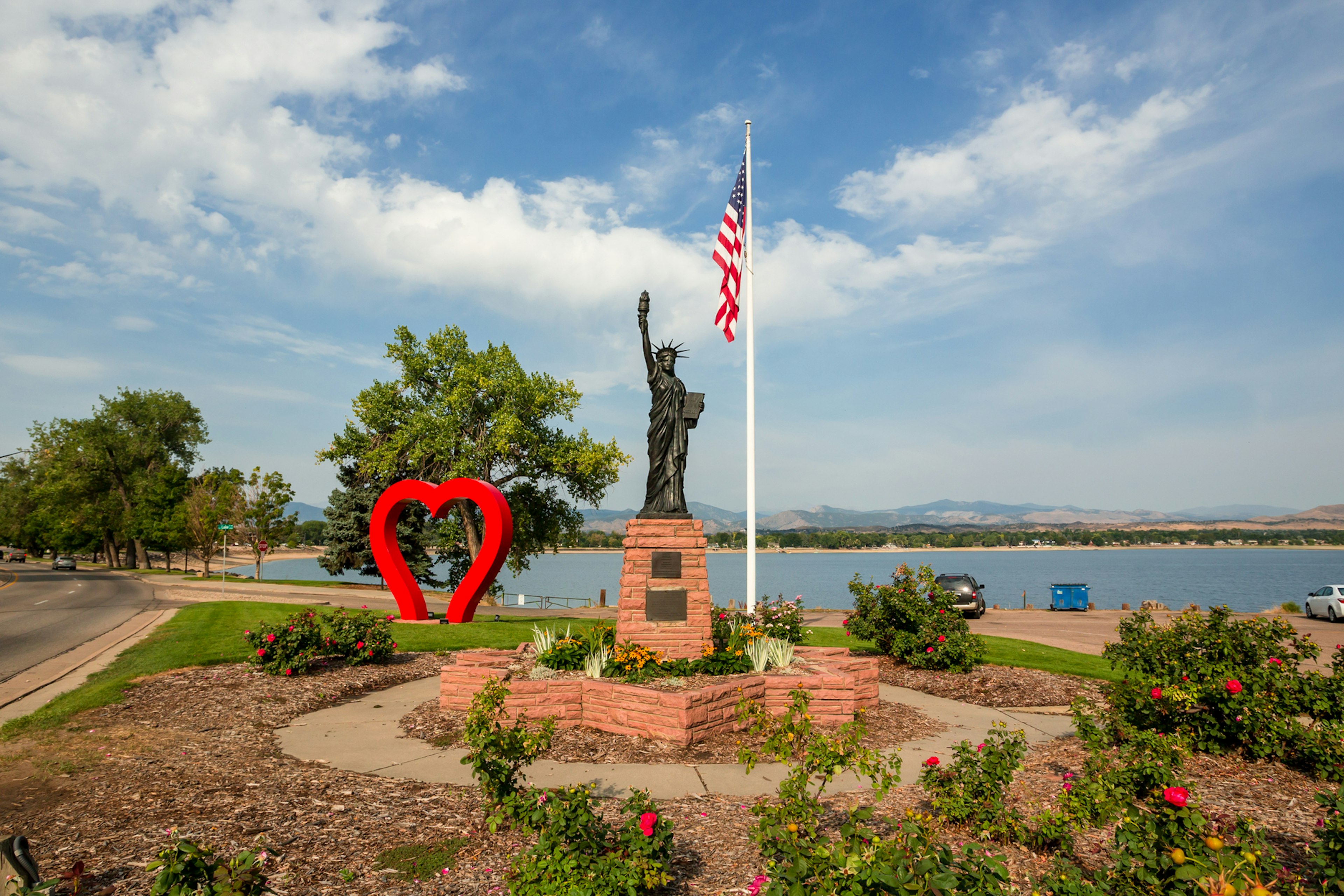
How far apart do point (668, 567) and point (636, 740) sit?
237 centimetres

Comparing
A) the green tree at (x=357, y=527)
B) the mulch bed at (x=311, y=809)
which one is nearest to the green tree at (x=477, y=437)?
the green tree at (x=357, y=527)

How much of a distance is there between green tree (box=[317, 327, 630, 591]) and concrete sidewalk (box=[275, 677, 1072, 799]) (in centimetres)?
1807

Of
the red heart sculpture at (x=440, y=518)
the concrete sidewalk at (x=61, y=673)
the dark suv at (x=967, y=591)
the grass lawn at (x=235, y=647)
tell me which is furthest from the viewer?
the dark suv at (x=967, y=591)

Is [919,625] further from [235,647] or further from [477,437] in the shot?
[477,437]

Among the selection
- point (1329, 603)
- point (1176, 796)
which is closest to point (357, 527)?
point (1176, 796)

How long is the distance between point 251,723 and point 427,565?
28592 millimetres

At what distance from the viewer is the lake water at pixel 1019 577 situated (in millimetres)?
47438

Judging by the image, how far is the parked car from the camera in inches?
901

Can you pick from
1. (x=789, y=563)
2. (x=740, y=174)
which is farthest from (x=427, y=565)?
(x=789, y=563)

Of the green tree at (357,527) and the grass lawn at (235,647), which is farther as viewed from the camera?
the green tree at (357,527)

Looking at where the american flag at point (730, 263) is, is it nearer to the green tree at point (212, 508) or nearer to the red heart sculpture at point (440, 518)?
the red heart sculpture at point (440, 518)

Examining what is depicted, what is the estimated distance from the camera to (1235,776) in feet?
18.9

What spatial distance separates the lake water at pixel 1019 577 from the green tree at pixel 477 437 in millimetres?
8818

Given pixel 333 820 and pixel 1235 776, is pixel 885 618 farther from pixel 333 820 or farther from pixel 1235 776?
pixel 333 820
